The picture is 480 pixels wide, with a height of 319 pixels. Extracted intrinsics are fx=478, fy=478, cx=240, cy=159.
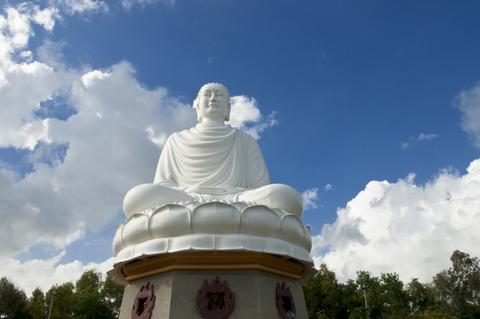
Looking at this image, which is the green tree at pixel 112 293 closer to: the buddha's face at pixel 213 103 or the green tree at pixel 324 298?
the green tree at pixel 324 298

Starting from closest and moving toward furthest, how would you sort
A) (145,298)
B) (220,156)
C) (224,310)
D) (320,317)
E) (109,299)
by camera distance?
(224,310) → (145,298) → (220,156) → (320,317) → (109,299)

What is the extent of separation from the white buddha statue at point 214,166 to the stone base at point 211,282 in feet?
3.96

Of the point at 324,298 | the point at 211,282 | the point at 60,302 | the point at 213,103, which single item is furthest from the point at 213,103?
the point at 60,302

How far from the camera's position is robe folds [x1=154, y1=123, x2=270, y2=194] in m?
8.52

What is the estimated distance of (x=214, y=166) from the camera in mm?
8711

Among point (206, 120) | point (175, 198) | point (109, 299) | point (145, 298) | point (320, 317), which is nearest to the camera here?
point (145, 298)

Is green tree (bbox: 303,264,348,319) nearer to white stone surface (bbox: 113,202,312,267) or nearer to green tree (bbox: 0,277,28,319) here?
green tree (bbox: 0,277,28,319)

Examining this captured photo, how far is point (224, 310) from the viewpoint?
5922mm

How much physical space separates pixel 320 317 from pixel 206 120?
692 inches

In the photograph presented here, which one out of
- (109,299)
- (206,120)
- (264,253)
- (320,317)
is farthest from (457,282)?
(264,253)

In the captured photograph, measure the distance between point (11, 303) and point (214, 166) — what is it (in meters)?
24.4

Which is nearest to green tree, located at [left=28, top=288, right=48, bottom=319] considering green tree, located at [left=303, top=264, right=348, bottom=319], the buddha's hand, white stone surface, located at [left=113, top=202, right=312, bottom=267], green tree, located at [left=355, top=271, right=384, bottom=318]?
green tree, located at [left=303, top=264, right=348, bottom=319]

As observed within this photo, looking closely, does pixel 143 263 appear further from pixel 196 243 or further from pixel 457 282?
pixel 457 282

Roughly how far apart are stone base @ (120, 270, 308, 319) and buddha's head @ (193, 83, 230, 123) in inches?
165
